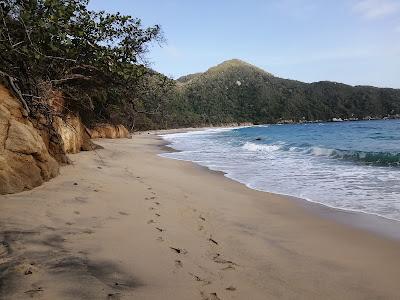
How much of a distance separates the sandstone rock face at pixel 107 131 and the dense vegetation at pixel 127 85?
Answer: 94 cm

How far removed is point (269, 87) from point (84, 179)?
489 ft

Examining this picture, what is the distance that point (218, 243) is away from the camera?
14.7ft

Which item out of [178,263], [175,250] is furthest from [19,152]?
[178,263]

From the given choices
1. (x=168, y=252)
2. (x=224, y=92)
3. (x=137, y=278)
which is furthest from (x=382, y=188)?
(x=224, y=92)

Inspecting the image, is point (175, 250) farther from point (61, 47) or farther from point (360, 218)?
point (61, 47)

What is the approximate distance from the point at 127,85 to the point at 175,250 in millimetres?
8814

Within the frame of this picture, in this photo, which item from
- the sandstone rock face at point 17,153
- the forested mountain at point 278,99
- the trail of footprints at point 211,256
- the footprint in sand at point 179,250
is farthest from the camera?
the forested mountain at point 278,99

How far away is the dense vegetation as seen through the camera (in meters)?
6.96

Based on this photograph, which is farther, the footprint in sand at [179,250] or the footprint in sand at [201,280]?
the footprint in sand at [179,250]

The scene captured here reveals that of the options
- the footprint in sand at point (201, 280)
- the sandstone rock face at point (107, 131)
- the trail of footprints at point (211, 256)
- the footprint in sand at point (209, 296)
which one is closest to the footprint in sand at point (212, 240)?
the trail of footprints at point (211, 256)

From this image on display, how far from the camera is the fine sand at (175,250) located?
3027mm

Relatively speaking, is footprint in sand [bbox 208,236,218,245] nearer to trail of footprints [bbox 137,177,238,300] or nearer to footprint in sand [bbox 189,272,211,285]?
trail of footprints [bbox 137,177,238,300]

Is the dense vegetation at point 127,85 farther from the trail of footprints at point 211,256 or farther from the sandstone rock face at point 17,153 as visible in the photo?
the trail of footprints at point 211,256

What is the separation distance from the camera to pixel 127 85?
1197 centimetres
